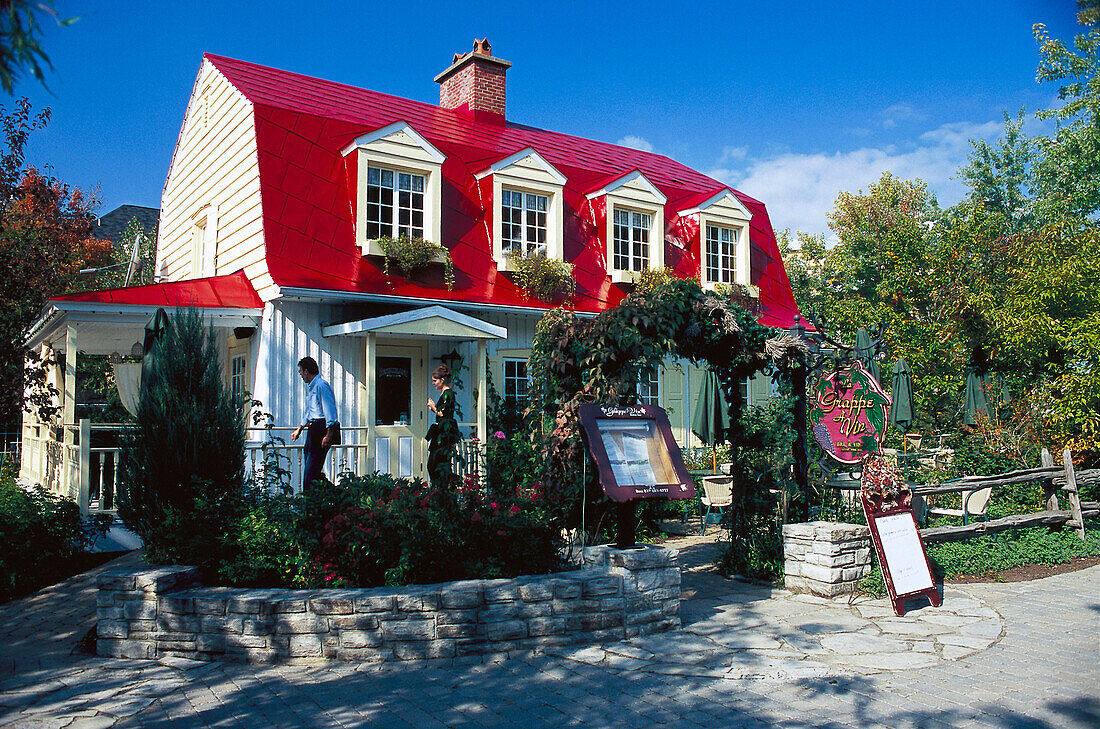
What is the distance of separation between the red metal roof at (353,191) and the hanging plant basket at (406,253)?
19 centimetres

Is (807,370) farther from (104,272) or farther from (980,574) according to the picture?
(104,272)

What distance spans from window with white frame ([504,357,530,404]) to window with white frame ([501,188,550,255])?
1.85 metres

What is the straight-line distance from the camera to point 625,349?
657cm

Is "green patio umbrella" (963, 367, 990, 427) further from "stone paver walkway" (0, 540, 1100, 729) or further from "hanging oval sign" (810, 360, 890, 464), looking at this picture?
"stone paver walkway" (0, 540, 1100, 729)

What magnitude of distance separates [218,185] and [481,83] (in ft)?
18.4

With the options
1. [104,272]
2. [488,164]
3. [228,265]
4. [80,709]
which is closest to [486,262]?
[488,164]

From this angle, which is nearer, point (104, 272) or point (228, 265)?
point (228, 265)

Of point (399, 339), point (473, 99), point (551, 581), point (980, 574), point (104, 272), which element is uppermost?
point (473, 99)

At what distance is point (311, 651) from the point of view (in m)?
5.01

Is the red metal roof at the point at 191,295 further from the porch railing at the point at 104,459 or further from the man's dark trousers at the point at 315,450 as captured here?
the man's dark trousers at the point at 315,450

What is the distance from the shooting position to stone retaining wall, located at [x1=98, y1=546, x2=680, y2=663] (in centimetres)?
503

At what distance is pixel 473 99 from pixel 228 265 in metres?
6.09

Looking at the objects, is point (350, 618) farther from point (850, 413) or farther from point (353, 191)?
point (353, 191)

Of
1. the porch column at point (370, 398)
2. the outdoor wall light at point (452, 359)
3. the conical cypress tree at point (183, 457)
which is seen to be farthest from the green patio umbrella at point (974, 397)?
the conical cypress tree at point (183, 457)
